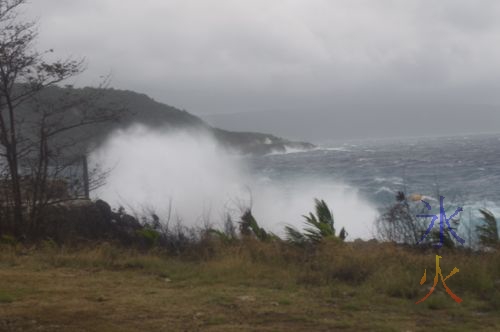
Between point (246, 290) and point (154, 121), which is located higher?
point (154, 121)

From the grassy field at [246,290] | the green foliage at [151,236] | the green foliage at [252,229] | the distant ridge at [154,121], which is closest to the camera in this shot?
the grassy field at [246,290]

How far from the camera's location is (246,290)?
7441 millimetres

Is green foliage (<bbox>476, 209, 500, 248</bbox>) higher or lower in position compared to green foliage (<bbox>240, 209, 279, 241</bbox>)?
lower

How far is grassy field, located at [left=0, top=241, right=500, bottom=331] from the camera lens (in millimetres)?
5832

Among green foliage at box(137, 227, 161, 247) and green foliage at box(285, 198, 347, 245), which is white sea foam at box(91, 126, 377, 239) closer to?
green foliage at box(137, 227, 161, 247)

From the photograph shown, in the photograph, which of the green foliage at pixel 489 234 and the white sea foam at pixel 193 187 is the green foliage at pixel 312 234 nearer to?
the green foliage at pixel 489 234

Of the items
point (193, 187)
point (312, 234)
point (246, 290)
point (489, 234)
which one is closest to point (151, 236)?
point (312, 234)

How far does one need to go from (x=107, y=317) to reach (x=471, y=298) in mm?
3814

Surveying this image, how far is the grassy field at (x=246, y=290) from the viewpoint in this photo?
19.1ft

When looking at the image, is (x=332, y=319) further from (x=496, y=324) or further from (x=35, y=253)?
(x=35, y=253)

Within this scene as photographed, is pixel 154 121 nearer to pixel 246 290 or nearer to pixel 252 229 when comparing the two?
pixel 252 229

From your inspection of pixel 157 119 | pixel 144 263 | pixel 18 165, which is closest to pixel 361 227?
pixel 18 165

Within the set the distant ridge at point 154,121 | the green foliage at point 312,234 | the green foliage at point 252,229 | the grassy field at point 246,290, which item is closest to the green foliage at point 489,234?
the grassy field at point 246,290

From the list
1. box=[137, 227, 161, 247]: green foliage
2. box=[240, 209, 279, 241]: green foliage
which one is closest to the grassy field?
box=[240, 209, 279, 241]: green foliage
